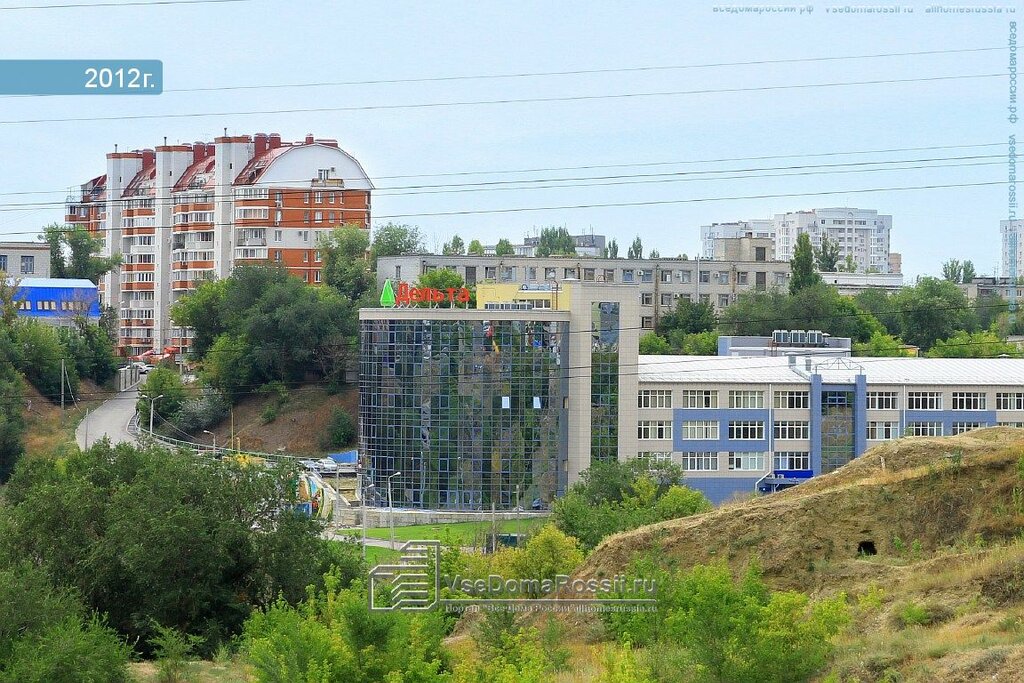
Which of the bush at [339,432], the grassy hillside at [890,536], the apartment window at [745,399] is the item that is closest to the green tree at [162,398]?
the bush at [339,432]

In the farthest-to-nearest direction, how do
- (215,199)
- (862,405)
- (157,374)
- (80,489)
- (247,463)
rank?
1. (215,199)
2. (157,374)
3. (862,405)
4. (247,463)
5. (80,489)

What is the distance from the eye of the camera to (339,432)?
80.3 metres

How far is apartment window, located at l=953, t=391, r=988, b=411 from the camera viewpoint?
2753 inches

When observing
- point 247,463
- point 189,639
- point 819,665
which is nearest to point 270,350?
point 247,463

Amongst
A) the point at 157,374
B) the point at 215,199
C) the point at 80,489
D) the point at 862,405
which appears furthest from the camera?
the point at 215,199

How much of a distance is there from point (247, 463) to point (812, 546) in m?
15.0

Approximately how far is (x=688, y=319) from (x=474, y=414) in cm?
3443

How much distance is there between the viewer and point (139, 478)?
106 feet

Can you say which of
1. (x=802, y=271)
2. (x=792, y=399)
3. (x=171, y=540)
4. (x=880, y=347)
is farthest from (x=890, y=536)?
(x=802, y=271)

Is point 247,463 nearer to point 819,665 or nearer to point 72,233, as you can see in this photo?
point 819,665

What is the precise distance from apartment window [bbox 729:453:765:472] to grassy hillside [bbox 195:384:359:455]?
22.0 metres

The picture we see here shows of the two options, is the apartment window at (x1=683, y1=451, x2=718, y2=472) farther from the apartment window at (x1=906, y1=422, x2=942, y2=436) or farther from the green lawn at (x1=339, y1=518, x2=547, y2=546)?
the apartment window at (x1=906, y1=422, x2=942, y2=436)

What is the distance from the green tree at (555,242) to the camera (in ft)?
429

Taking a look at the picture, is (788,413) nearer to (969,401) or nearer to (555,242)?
(969,401)
